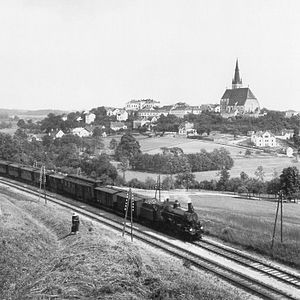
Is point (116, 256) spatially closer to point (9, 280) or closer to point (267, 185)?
point (9, 280)

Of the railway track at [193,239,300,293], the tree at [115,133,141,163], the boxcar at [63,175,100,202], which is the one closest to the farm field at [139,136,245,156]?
the tree at [115,133,141,163]

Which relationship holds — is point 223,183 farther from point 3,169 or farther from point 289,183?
point 3,169

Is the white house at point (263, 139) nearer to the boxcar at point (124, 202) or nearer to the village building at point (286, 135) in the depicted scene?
the village building at point (286, 135)

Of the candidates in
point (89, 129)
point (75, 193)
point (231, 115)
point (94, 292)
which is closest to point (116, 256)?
point (94, 292)

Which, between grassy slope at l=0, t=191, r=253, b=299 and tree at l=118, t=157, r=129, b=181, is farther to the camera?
tree at l=118, t=157, r=129, b=181

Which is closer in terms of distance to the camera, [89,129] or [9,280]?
[9,280]

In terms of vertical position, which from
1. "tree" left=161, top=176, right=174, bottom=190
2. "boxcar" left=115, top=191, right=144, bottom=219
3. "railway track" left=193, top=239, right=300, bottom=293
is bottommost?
"tree" left=161, top=176, right=174, bottom=190

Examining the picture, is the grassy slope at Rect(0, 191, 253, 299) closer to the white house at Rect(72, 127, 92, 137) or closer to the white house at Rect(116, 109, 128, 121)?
the white house at Rect(72, 127, 92, 137)
